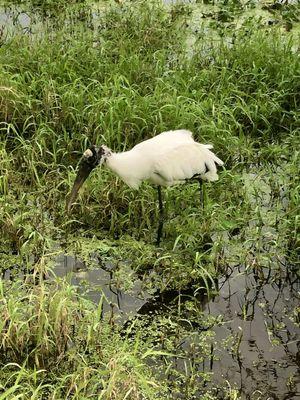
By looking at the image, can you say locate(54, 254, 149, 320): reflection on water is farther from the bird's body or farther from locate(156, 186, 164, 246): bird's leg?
the bird's body

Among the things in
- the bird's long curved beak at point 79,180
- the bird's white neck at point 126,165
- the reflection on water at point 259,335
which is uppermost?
the bird's white neck at point 126,165

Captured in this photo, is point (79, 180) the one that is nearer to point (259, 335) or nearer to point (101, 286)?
point (101, 286)

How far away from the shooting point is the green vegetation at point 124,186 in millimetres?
4254

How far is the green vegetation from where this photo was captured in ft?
14.0

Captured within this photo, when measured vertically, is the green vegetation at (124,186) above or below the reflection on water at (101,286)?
above

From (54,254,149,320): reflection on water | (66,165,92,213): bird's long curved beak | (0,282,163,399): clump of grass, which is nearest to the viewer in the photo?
(0,282,163,399): clump of grass

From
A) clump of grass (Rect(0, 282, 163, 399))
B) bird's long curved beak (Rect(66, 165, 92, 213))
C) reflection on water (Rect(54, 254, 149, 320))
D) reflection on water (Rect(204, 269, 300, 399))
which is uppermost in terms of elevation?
bird's long curved beak (Rect(66, 165, 92, 213))

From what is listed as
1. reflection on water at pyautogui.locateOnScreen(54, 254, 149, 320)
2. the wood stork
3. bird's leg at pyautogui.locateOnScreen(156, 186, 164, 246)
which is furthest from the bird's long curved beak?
bird's leg at pyautogui.locateOnScreen(156, 186, 164, 246)

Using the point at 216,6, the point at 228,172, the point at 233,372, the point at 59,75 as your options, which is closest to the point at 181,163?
the point at 228,172

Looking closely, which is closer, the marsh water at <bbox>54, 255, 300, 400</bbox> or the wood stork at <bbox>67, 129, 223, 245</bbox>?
the marsh water at <bbox>54, 255, 300, 400</bbox>

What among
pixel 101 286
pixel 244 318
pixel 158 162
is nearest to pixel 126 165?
pixel 158 162

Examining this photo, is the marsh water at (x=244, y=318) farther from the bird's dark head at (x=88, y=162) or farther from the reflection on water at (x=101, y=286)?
the bird's dark head at (x=88, y=162)

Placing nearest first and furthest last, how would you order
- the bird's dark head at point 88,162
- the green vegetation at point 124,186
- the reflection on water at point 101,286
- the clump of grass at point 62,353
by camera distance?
the clump of grass at point 62,353 → the green vegetation at point 124,186 → the reflection on water at point 101,286 → the bird's dark head at point 88,162

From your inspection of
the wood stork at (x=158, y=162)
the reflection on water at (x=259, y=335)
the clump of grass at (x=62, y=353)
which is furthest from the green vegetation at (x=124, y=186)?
the wood stork at (x=158, y=162)
